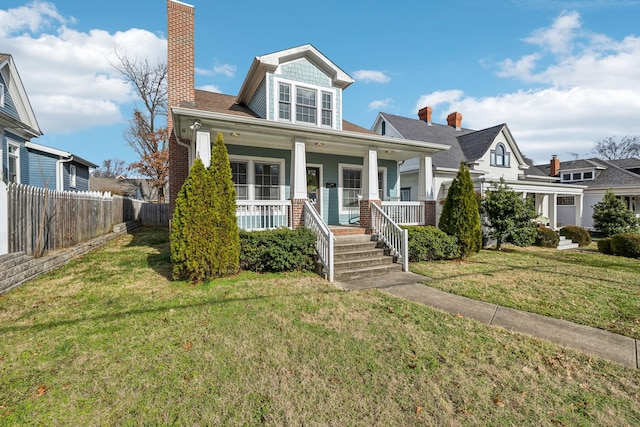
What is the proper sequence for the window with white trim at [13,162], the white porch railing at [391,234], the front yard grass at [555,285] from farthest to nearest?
the window with white trim at [13,162] → the white porch railing at [391,234] → the front yard grass at [555,285]

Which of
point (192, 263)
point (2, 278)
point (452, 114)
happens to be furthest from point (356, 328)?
point (452, 114)

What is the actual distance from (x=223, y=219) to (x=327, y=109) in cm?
683

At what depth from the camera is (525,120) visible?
24.6 m

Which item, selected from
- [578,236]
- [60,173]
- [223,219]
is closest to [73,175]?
[60,173]

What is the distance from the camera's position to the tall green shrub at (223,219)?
6.17 m

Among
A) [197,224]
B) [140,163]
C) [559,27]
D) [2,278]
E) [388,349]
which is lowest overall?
[388,349]

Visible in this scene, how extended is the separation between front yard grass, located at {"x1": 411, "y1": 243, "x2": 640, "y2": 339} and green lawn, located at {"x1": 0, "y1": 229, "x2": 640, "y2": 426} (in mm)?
1533

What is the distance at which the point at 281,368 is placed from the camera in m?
3.07

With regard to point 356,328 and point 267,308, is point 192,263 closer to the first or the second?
point 267,308

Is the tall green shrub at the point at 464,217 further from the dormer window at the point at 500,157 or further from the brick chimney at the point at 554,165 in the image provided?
the brick chimney at the point at 554,165

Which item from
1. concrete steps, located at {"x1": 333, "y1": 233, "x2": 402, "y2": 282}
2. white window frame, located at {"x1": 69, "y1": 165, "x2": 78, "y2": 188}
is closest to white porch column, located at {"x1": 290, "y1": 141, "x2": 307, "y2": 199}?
concrete steps, located at {"x1": 333, "y1": 233, "x2": 402, "y2": 282}

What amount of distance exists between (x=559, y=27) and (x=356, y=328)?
37.4ft

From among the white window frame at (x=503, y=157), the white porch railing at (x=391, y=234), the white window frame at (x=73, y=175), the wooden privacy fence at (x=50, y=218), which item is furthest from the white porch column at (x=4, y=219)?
the white window frame at (x=503, y=157)

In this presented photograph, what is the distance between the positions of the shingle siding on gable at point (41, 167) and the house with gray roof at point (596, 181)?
30.5 meters
